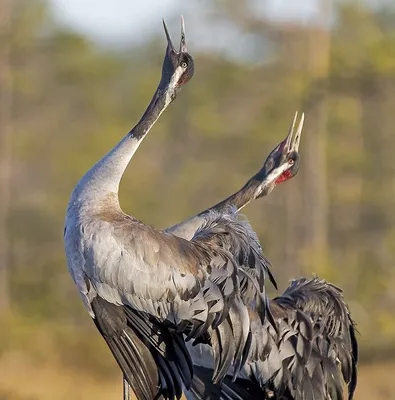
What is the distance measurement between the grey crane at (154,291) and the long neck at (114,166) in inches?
0.7

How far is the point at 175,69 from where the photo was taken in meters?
5.86

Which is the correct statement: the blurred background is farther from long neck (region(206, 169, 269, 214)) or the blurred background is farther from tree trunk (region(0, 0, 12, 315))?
long neck (region(206, 169, 269, 214))

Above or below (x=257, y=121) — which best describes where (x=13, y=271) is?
below

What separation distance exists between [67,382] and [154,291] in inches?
352

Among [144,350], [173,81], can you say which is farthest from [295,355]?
[173,81]

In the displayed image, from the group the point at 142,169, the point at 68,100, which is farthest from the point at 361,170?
the point at 68,100

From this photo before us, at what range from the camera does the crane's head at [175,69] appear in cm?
584

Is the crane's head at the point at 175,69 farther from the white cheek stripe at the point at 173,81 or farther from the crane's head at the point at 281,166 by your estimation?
the crane's head at the point at 281,166

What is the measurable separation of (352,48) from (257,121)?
2845mm

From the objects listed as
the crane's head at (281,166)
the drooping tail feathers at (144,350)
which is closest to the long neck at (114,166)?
the drooping tail feathers at (144,350)

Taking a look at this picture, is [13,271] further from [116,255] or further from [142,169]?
Answer: [116,255]

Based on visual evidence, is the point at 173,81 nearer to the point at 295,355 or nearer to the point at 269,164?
the point at 269,164

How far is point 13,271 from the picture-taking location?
22875 millimetres

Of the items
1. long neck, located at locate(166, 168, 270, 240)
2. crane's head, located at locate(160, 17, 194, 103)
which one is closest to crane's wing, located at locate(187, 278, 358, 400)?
long neck, located at locate(166, 168, 270, 240)
